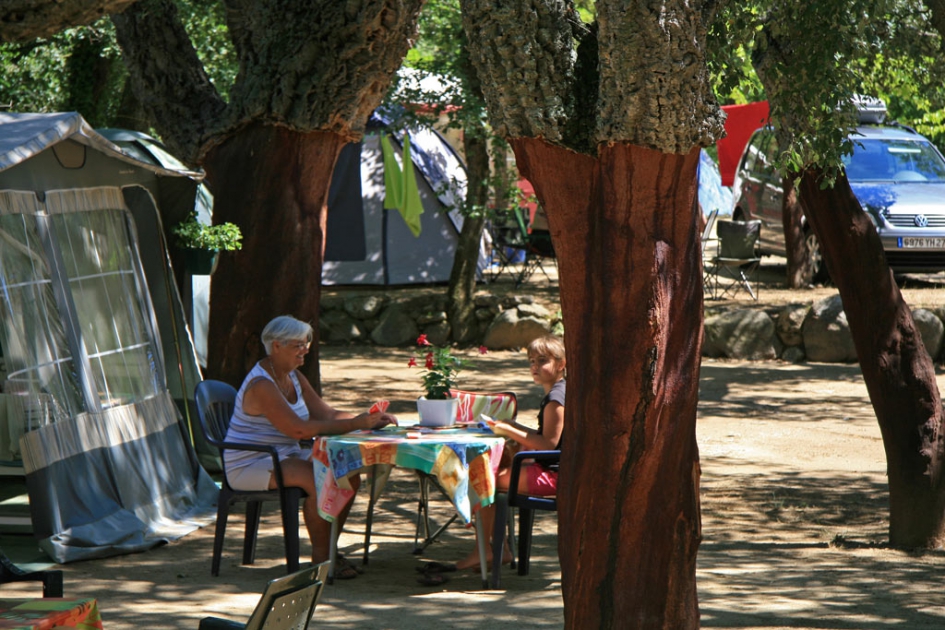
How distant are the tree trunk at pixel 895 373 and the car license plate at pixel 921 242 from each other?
710cm

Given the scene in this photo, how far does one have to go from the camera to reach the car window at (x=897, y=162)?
44.5 feet

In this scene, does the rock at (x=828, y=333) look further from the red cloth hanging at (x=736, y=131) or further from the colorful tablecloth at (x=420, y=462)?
the colorful tablecloth at (x=420, y=462)

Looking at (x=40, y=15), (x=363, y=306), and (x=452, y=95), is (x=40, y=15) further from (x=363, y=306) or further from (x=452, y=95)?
(x=363, y=306)

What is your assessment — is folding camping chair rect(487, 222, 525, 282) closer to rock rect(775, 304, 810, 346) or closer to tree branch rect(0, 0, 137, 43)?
rock rect(775, 304, 810, 346)

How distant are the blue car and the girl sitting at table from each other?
684cm

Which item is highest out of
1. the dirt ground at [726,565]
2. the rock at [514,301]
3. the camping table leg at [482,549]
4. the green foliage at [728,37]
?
the green foliage at [728,37]

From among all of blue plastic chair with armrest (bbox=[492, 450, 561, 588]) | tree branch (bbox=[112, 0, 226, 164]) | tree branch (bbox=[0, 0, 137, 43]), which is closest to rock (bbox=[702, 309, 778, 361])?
tree branch (bbox=[112, 0, 226, 164])

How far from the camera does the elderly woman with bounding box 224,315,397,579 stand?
542 centimetres

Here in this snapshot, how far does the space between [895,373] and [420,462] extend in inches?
102

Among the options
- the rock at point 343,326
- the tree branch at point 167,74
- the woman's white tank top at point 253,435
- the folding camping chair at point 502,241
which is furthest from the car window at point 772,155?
the rock at point 343,326

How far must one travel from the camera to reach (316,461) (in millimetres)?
5266

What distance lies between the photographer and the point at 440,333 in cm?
1312

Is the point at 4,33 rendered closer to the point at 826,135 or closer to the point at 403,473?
the point at 826,135

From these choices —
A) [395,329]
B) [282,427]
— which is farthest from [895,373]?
[395,329]
